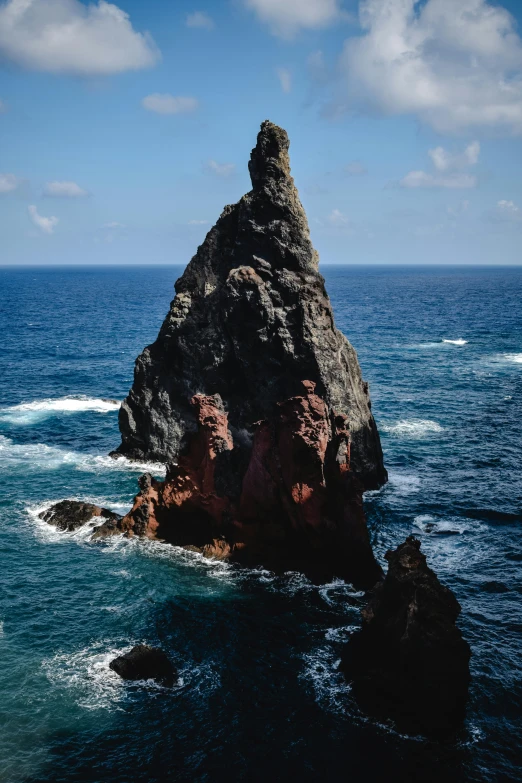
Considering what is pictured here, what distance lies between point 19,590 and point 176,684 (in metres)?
13.5

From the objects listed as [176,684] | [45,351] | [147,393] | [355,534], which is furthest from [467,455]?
[45,351]

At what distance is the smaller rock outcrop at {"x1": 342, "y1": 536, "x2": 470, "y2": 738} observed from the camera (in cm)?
3008

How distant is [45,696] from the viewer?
107 ft

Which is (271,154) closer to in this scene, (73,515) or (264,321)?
(264,321)

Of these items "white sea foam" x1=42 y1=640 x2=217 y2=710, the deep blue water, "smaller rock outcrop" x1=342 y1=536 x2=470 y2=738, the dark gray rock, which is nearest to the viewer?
the deep blue water

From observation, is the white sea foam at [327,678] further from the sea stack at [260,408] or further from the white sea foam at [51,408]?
the white sea foam at [51,408]

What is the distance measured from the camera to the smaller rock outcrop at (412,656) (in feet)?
98.7

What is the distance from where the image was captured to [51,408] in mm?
82188

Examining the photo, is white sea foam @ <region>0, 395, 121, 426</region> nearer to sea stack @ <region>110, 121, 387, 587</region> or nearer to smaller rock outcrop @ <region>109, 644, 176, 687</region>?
sea stack @ <region>110, 121, 387, 587</region>

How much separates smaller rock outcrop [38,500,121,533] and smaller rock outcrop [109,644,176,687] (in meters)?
15.5

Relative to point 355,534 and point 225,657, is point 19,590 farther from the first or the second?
point 355,534

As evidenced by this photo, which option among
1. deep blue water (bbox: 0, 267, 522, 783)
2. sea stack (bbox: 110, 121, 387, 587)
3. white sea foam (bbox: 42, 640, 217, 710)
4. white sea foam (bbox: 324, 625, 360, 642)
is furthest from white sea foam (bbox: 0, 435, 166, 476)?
white sea foam (bbox: 324, 625, 360, 642)

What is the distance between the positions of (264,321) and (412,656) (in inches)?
1100

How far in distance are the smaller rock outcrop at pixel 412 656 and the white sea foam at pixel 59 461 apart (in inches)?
1201
